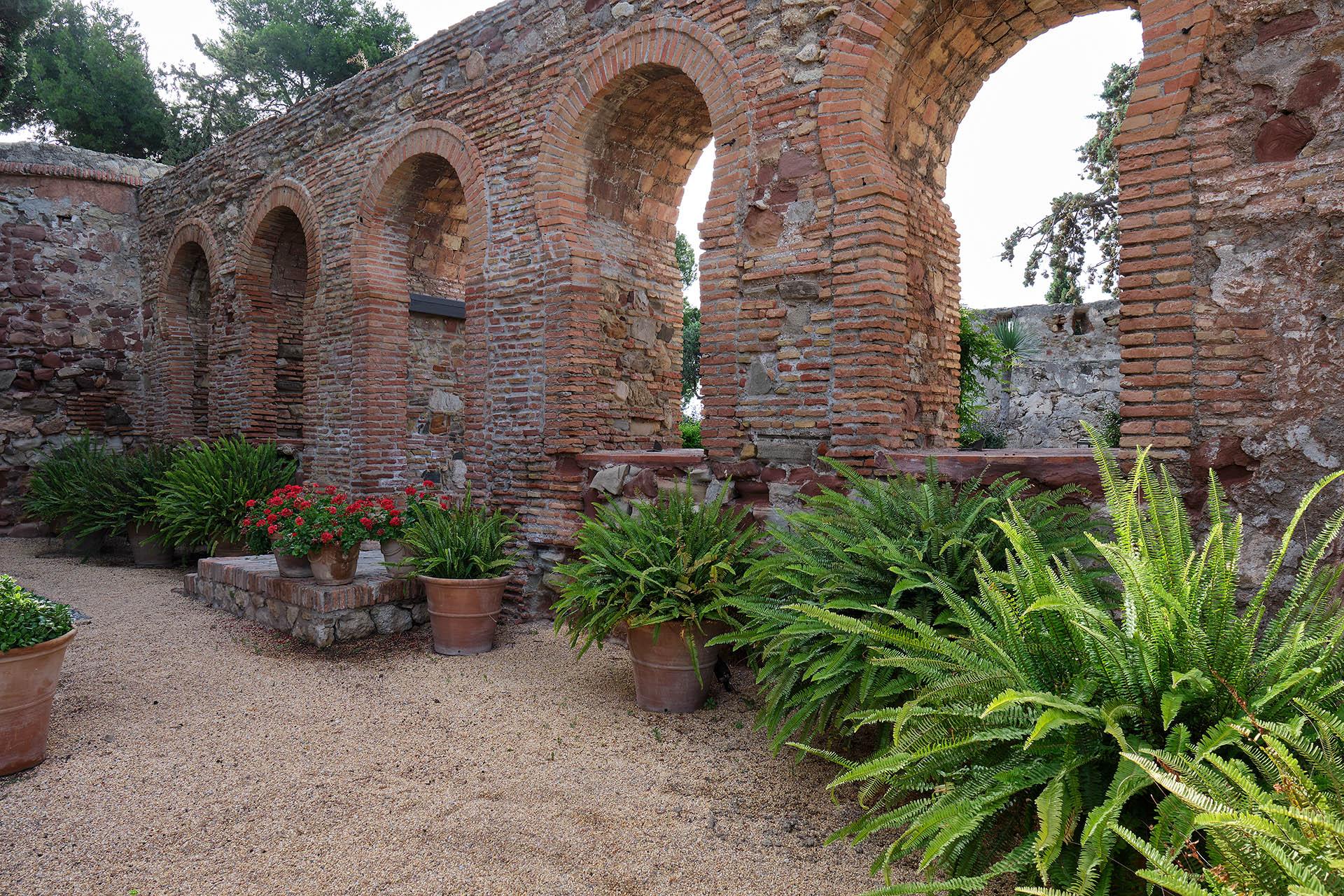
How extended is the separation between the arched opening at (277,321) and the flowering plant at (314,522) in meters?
3.67

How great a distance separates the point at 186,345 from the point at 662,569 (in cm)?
987

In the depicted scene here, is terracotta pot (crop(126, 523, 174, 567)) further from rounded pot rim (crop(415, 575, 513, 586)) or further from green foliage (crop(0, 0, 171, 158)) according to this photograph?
green foliage (crop(0, 0, 171, 158))

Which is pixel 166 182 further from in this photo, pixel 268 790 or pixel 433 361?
pixel 268 790

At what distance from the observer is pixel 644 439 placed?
6.36 meters

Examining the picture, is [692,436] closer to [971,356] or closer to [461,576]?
[971,356]

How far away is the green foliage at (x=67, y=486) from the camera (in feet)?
28.3

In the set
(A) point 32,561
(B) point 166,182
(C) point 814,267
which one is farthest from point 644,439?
(B) point 166,182

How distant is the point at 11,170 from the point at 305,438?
620 cm

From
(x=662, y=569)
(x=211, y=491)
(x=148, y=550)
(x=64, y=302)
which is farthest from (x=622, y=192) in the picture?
(x=64, y=302)

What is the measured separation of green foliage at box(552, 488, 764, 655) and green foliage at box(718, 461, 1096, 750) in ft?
1.13

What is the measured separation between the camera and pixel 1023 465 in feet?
12.1

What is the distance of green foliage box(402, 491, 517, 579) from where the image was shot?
514 cm

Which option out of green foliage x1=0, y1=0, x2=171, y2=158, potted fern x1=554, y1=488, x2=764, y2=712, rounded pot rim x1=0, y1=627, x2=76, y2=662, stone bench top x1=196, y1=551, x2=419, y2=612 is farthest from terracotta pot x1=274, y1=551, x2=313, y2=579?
green foliage x1=0, y1=0, x2=171, y2=158

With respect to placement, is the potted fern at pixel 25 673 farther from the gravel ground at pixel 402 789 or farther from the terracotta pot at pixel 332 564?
the terracotta pot at pixel 332 564
